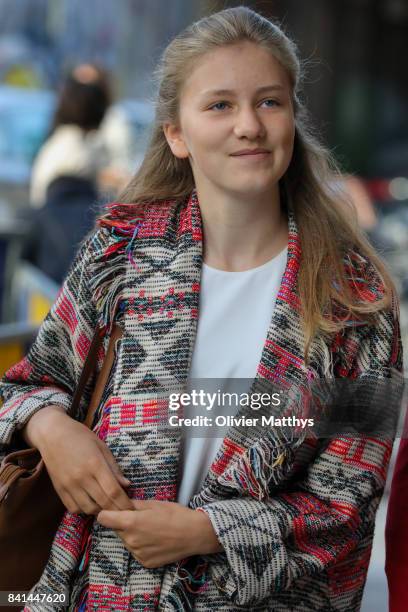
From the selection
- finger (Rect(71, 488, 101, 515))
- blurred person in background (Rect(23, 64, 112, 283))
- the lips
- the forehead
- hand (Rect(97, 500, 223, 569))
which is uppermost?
blurred person in background (Rect(23, 64, 112, 283))

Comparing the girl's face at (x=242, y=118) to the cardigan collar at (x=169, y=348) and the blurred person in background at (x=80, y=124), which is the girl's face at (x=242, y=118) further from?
the blurred person in background at (x=80, y=124)

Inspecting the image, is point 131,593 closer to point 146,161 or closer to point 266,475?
point 266,475

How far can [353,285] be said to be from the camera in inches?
86.9

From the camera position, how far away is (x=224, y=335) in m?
2.22

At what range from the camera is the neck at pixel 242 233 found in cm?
229

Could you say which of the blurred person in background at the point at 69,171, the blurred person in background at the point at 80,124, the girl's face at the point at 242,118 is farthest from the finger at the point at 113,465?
the blurred person in background at the point at 80,124

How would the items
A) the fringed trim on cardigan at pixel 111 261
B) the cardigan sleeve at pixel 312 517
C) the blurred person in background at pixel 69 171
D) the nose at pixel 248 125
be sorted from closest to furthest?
the cardigan sleeve at pixel 312 517 < the nose at pixel 248 125 < the fringed trim on cardigan at pixel 111 261 < the blurred person in background at pixel 69 171

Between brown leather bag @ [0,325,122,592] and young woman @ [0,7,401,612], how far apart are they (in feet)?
0.08

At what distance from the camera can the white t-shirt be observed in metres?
2.17

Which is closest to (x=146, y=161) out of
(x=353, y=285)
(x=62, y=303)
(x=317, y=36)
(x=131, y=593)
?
(x=62, y=303)

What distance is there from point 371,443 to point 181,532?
0.42m

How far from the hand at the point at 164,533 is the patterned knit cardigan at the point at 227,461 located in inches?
1.2

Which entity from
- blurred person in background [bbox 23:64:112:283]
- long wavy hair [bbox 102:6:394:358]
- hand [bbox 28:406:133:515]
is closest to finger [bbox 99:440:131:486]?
hand [bbox 28:406:133:515]

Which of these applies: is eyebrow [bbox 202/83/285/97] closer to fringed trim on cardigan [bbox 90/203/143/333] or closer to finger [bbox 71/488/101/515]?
fringed trim on cardigan [bbox 90/203/143/333]
